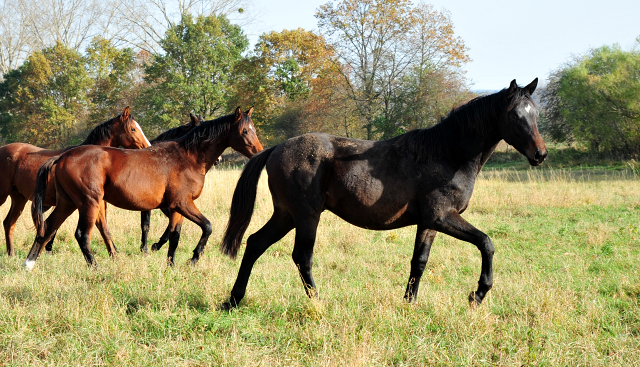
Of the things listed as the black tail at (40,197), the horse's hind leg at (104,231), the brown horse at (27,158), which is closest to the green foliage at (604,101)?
the brown horse at (27,158)

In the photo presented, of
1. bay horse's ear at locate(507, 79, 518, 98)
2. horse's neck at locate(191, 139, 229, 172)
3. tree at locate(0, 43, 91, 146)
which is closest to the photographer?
bay horse's ear at locate(507, 79, 518, 98)

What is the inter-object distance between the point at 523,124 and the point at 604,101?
871 inches

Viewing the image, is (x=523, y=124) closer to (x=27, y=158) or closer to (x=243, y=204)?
(x=243, y=204)

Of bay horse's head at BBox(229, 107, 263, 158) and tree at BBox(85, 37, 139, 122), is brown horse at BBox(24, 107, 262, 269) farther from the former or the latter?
tree at BBox(85, 37, 139, 122)

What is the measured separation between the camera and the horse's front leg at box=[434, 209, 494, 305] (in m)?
3.91

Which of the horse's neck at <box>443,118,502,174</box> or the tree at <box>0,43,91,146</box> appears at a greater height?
the tree at <box>0,43,91,146</box>

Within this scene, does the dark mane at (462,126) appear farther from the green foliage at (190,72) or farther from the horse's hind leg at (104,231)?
the green foliage at (190,72)

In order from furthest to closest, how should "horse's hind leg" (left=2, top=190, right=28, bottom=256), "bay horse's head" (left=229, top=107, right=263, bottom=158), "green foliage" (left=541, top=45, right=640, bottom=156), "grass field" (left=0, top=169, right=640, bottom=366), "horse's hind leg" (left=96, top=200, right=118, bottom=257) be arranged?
"green foliage" (left=541, top=45, right=640, bottom=156) → "horse's hind leg" (left=2, top=190, right=28, bottom=256) → "bay horse's head" (left=229, top=107, right=263, bottom=158) → "horse's hind leg" (left=96, top=200, right=118, bottom=257) → "grass field" (left=0, top=169, right=640, bottom=366)

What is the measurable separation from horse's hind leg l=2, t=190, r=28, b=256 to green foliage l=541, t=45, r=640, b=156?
2325 cm

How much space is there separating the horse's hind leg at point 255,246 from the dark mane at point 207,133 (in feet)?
8.43

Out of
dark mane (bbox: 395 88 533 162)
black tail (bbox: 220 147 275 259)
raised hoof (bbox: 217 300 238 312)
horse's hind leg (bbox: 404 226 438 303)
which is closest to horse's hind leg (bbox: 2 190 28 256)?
black tail (bbox: 220 147 275 259)

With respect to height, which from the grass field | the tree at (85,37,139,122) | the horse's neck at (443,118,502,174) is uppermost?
the tree at (85,37,139,122)

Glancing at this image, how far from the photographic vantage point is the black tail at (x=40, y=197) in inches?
230

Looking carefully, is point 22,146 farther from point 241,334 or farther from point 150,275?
point 241,334
